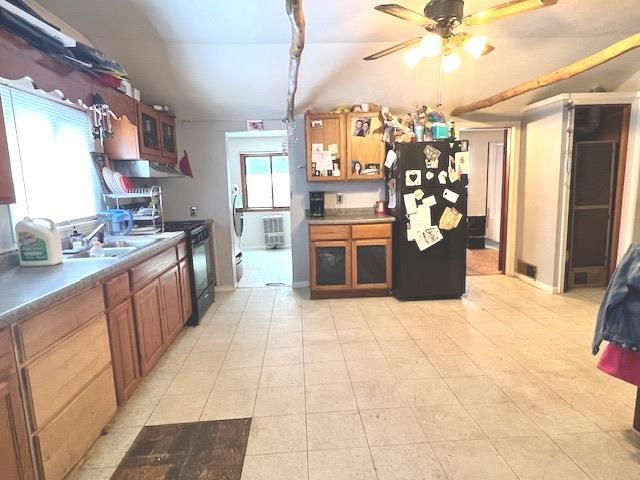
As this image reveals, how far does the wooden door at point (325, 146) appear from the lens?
4.12 metres

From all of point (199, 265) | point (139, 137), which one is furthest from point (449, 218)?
point (139, 137)

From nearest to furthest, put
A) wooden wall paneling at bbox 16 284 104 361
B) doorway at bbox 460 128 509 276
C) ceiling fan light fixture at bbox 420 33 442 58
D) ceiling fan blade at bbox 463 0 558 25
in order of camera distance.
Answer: wooden wall paneling at bbox 16 284 104 361 → ceiling fan blade at bbox 463 0 558 25 → ceiling fan light fixture at bbox 420 33 442 58 → doorway at bbox 460 128 509 276

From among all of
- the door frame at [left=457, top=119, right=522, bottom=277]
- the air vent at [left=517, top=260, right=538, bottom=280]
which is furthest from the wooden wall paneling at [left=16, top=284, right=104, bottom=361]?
the air vent at [left=517, top=260, right=538, bottom=280]

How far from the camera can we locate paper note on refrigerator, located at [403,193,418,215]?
3799 millimetres

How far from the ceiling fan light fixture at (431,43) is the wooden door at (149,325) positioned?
247 centimetres

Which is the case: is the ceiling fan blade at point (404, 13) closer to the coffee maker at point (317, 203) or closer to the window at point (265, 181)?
the coffee maker at point (317, 203)

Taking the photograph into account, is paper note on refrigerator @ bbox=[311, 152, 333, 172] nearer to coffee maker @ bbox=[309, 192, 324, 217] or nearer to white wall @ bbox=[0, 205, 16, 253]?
coffee maker @ bbox=[309, 192, 324, 217]

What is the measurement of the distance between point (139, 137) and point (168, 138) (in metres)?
0.83

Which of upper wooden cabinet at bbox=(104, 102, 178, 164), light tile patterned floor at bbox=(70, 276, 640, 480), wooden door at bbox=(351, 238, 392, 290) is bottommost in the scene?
light tile patterned floor at bbox=(70, 276, 640, 480)

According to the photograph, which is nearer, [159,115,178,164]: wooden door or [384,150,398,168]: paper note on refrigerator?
[159,115,178,164]: wooden door

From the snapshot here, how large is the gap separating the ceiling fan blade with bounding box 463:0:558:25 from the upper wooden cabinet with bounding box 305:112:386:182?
1889 millimetres

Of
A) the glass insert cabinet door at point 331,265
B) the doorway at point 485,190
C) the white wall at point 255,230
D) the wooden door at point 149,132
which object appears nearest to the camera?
the wooden door at point 149,132

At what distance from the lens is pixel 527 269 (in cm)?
450

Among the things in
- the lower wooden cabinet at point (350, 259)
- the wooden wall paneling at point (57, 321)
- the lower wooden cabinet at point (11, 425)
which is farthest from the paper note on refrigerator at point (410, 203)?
the lower wooden cabinet at point (11, 425)
